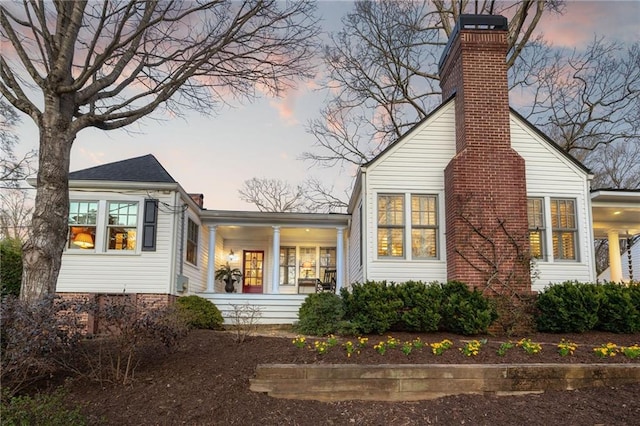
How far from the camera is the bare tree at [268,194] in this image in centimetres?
2886

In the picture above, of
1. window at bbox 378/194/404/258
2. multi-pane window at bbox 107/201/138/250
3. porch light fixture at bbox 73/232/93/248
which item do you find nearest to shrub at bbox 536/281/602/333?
window at bbox 378/194/404/258

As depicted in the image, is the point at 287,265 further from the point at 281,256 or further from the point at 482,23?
the point at 482,23

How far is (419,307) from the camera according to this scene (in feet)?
26.9

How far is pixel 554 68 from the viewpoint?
1869cm

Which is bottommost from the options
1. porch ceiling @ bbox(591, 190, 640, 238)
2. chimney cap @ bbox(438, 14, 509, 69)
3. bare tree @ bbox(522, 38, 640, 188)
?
porch ceiling @ bbox(591, 190, 640, 238)

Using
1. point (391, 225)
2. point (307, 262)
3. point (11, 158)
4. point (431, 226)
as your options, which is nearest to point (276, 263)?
point (307, 262)

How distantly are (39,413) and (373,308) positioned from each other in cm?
522

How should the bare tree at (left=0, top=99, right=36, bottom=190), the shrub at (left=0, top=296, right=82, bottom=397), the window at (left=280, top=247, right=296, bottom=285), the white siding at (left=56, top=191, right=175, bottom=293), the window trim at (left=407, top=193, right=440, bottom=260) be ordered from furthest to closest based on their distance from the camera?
the window at (left=280, top=247, right=296, bottom=285) → the bare tree at (left=0, top=99, right=36, bottom=190) → the white siding at (left=56, top=191, right=175, bottom=293) → the window trim at (left=407, top=193, right=440, bottom=260) → the shrub at (left=0, top=296, right=82, bottom=397)

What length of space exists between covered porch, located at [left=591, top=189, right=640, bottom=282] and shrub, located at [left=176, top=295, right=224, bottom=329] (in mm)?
9191

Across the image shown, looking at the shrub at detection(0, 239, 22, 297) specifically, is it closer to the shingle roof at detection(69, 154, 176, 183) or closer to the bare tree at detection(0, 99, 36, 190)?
the shingle roof at detection(69, 154, 176, 183)

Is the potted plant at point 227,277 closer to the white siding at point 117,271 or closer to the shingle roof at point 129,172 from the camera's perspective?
the white siding at point 117,271

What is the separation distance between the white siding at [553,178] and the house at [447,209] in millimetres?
22

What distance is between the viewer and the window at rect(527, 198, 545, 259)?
9.90 m

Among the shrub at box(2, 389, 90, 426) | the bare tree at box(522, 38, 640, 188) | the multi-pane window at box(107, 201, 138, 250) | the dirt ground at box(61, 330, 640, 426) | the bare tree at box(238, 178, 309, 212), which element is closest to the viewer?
the shrub at box(2, 389, 90, 426)
